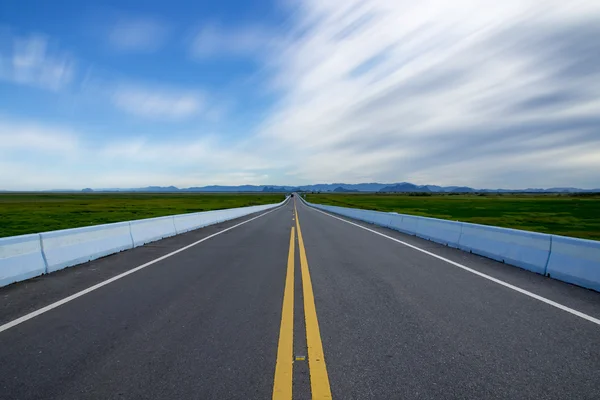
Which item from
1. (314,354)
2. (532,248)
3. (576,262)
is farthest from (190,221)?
(314,354)

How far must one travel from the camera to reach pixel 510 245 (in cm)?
949

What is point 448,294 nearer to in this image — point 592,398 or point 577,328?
point 577,328

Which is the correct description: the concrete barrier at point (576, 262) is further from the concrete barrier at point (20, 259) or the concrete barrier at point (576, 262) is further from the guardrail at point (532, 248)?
the concrete barrier at point (20, 259)

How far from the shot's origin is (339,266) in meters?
8.98

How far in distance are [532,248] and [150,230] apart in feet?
41.4

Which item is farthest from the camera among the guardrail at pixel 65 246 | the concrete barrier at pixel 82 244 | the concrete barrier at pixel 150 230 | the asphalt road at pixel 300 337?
the concrete barrier at pixel 150 230

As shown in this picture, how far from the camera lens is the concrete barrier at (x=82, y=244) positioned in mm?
8484

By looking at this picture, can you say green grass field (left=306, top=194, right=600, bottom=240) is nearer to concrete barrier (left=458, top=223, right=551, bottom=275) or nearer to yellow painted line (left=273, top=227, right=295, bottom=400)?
concrete barrier (left=458, top=223, right=551, bottom=275)

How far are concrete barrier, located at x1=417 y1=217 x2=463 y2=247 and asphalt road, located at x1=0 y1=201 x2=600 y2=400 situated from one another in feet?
15.1

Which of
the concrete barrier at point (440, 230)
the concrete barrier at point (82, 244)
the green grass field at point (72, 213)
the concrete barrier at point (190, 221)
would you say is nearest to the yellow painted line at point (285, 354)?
the concrete barrier at point (82, 244)

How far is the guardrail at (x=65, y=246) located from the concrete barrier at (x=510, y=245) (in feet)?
35.9

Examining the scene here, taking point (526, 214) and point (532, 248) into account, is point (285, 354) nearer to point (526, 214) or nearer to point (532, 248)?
point (532, 248)

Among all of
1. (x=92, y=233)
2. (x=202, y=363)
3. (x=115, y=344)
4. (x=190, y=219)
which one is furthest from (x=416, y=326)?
(x=190, y=219)

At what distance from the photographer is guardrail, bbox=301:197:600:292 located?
6.92 m
